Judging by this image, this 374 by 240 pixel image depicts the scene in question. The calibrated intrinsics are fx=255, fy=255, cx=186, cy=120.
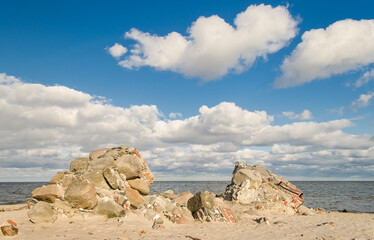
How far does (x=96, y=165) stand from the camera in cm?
1497

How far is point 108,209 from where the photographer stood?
12.1m

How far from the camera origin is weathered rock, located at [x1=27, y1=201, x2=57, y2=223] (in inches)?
416

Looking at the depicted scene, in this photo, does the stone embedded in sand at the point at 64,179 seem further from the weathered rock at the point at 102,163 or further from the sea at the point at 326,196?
the sea at the point at 326,196

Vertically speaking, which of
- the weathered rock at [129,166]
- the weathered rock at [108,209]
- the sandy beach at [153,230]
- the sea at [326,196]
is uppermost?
the weathered rock at [129,166]

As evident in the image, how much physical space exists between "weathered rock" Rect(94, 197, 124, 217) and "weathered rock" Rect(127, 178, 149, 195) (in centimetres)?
298

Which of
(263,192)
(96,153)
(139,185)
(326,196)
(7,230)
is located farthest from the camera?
(326,196)

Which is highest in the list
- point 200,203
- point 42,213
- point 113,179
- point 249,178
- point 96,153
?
point 96,153

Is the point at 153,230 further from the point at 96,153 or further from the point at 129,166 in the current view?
the point at 96,153

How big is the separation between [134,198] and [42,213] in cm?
461

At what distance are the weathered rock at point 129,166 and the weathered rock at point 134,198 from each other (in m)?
1.16

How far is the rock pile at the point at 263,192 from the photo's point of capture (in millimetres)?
18422

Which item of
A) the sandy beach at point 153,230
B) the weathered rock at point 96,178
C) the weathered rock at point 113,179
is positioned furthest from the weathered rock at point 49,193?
the weathered rock at point 113,179

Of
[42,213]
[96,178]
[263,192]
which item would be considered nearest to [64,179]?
[96,178]

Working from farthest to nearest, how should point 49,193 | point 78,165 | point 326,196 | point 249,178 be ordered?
point 326,196 < point 249,178 < point 78,165 < point 49,193
